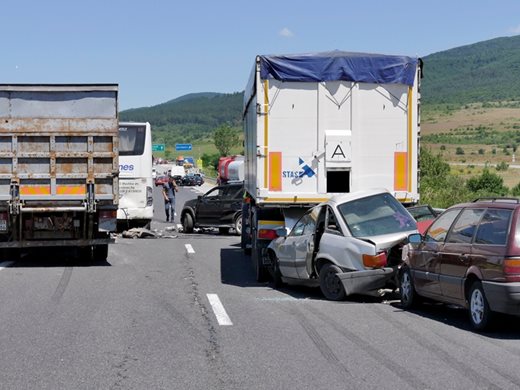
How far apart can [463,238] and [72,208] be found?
895 cm

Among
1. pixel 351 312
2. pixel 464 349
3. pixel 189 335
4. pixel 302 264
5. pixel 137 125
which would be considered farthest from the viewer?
pixel 137 125

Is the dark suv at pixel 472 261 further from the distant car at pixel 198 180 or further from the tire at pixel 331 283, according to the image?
the distant car at pixel 198 180

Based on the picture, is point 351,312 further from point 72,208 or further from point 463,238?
point 72,208

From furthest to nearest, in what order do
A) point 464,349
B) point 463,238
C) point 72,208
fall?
point 72,208 → point 463,238 → point 464,349

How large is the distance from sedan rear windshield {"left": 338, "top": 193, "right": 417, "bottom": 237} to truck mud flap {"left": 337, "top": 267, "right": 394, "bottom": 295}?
0.65 metres

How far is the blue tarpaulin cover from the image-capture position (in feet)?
47.2

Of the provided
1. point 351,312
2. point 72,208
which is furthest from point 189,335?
point 72,208

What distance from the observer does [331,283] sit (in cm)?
1289

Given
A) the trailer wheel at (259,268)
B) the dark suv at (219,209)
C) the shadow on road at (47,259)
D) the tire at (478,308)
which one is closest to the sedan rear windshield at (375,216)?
the trailer wheel at (259,268)

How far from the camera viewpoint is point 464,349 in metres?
9.12

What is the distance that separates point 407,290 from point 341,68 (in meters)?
4.19

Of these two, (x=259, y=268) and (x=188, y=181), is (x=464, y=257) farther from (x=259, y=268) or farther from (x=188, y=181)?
(x=188, y=181)

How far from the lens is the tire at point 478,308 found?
987 cm

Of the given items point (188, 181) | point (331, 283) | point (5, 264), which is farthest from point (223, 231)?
point (188, 181)
